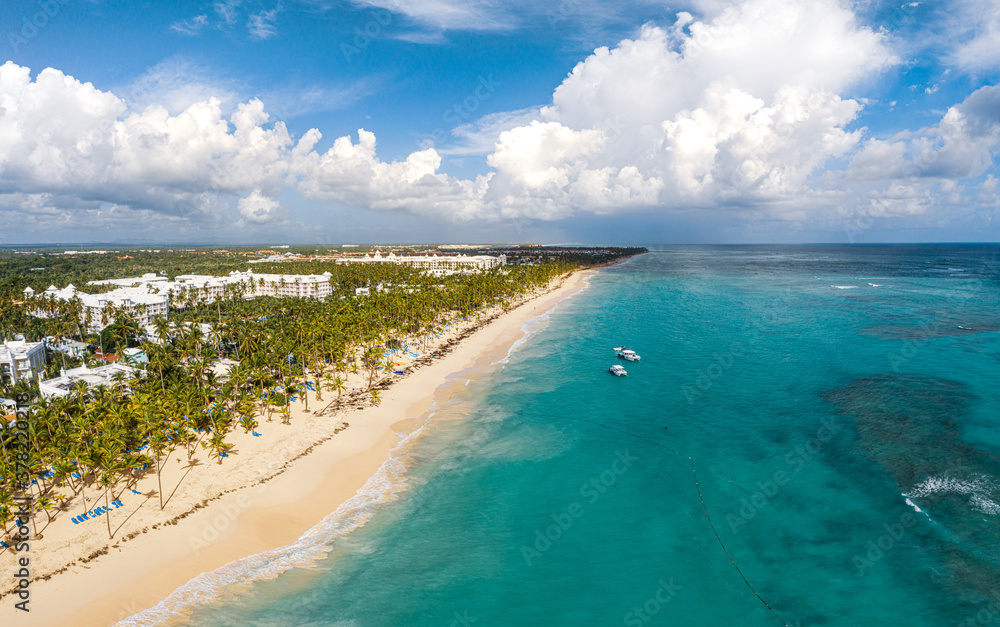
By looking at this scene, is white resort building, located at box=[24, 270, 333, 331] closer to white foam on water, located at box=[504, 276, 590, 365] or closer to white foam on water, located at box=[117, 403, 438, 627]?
white foam on water, located at box=[504, 276, 590, 365]

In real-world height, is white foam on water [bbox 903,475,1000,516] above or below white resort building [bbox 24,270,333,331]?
below

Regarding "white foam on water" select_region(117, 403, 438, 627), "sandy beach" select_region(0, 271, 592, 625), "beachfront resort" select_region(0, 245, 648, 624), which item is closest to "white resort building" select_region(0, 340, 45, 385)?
"beachfront resort" select_region(0, 245, 648, 624)

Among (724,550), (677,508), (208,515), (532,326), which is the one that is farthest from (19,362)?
(532,326)

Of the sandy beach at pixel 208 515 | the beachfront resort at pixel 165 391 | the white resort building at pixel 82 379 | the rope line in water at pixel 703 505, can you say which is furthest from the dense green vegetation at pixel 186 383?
the rope line in water at pixel 703 505

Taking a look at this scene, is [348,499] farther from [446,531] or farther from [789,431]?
[789,431]

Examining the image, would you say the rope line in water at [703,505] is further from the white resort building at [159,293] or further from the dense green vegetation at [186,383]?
the white resort building at [159,293]
